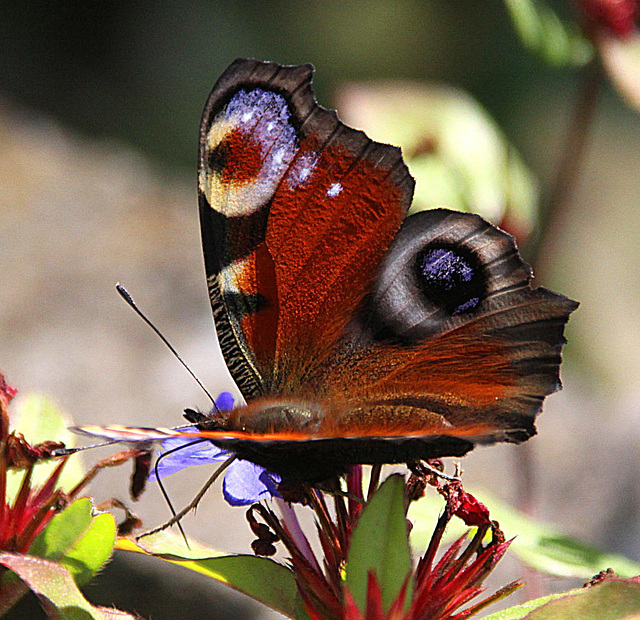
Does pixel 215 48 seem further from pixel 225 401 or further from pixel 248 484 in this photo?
pixel 248 484

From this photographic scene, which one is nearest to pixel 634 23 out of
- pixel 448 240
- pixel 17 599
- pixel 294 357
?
pixel 448 240

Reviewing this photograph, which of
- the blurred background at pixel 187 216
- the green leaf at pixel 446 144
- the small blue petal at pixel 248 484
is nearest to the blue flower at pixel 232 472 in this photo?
the small blue petal at pixel 248 484

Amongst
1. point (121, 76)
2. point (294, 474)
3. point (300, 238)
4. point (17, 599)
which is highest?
point (121, 76)

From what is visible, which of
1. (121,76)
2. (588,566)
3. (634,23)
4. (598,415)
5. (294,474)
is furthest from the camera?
(121,76)

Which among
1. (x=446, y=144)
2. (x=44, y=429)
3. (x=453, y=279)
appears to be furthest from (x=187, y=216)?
(x=453, y=279)

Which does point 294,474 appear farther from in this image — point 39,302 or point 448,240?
point 39,302
